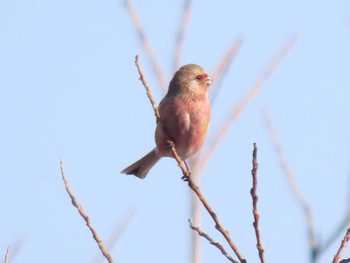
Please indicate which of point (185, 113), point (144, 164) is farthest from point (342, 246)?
point (144, 164)

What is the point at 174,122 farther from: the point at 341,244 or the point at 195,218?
the point at 341,244

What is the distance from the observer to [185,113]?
4562mm

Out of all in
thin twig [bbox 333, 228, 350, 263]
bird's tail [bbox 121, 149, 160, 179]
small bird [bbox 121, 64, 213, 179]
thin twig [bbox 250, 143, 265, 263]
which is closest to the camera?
thin twig [bbox 333, 228, 350, 263]

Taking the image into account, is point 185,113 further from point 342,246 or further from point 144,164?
point 342,246

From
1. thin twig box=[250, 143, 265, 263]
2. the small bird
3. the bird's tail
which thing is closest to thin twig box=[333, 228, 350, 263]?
thin twig box=[250, 143, 265, 263]

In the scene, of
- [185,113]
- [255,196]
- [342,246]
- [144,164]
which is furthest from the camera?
[144,164]

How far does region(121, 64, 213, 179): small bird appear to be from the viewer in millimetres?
4453

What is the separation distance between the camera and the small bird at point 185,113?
14.6ft

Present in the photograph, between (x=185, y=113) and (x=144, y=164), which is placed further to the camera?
(x=144, y=164)

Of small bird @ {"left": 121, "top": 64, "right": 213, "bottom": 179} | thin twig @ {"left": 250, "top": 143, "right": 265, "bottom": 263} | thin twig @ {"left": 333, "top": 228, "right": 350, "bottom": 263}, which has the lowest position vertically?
thin twig @ {"left": 333, "top": 228, "right": 350, "bottom": 263}

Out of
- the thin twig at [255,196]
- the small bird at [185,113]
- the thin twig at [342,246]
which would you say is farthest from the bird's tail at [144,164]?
the thin twig at [342,246]

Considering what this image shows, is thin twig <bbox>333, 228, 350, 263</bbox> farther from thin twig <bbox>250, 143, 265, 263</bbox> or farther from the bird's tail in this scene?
the bird's tail

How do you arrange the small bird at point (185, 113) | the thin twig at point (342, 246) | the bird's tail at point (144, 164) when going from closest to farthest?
the thin twig at point (342, 246)
the small bird at point (185, 113)
the bird's tail at point (144, 164)

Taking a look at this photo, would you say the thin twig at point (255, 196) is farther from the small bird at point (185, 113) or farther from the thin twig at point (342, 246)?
the small bird at point (185, 113)
